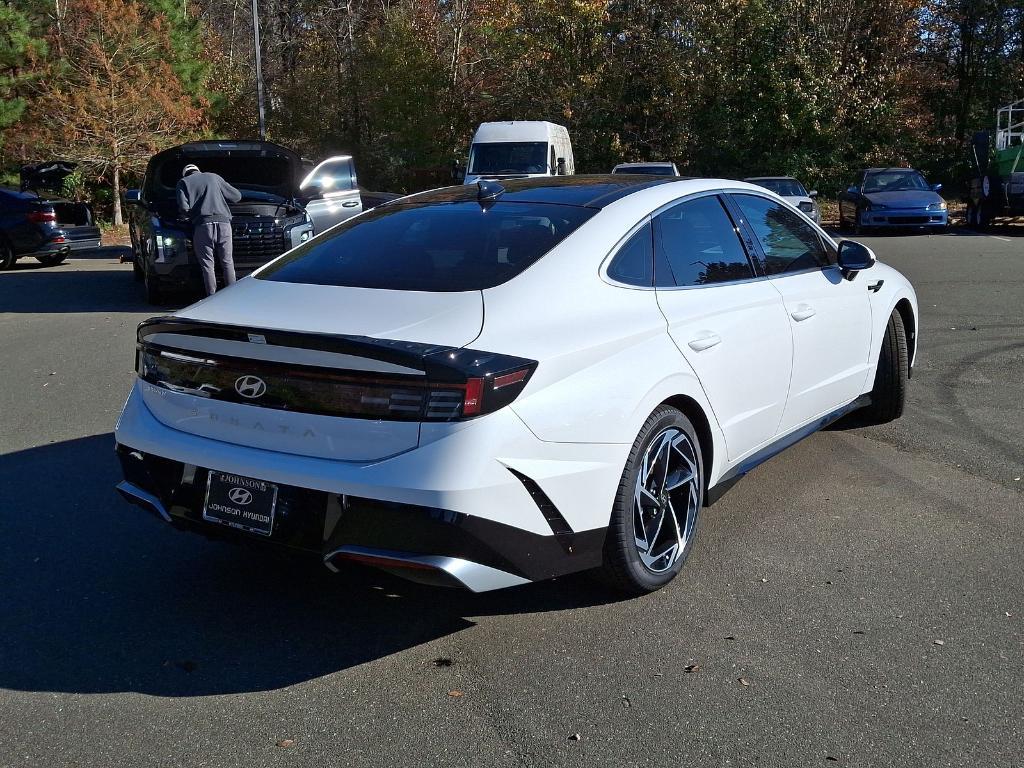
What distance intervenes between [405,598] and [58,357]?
660cm

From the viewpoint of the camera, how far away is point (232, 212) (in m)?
12.8

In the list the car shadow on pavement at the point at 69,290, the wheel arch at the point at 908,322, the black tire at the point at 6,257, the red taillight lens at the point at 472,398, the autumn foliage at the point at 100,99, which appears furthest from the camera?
the autumn foliage at the point at 100,99

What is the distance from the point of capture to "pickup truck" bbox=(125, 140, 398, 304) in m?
12.5

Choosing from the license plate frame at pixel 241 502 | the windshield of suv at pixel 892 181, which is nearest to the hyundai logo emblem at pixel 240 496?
the license plate frame at pixel 241 502

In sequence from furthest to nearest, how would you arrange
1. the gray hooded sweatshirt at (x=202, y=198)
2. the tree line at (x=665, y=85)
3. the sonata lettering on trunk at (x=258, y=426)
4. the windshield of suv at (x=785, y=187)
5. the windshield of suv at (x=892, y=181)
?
the tree line at (x=665, y=85) → the windshield of suv at (x=892, y=181) → the windshield of suv at (x=785, y=187) → the gray hooded sweatshirt at (x=202, y=198) → the sonata lettering on trunk at (x=258, y=426)

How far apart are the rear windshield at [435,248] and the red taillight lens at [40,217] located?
47.7 ft

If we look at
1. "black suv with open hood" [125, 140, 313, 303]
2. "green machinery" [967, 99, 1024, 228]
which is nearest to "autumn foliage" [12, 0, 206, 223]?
"black suv with open hood" [125, 140, 313, 303]

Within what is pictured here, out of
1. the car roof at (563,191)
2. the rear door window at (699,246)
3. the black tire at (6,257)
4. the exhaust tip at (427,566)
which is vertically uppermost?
the car roof at (563,191)

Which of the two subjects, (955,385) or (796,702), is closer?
(796,702)

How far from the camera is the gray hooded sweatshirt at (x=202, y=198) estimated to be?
1157 centimetres

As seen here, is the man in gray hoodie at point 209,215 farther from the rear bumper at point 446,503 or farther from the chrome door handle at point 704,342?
the rear bumper at point 446,503

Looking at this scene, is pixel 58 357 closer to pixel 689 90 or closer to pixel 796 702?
pixel 796 702

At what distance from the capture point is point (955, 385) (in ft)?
26.3

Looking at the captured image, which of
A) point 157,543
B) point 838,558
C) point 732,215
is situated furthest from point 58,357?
point 838,558
